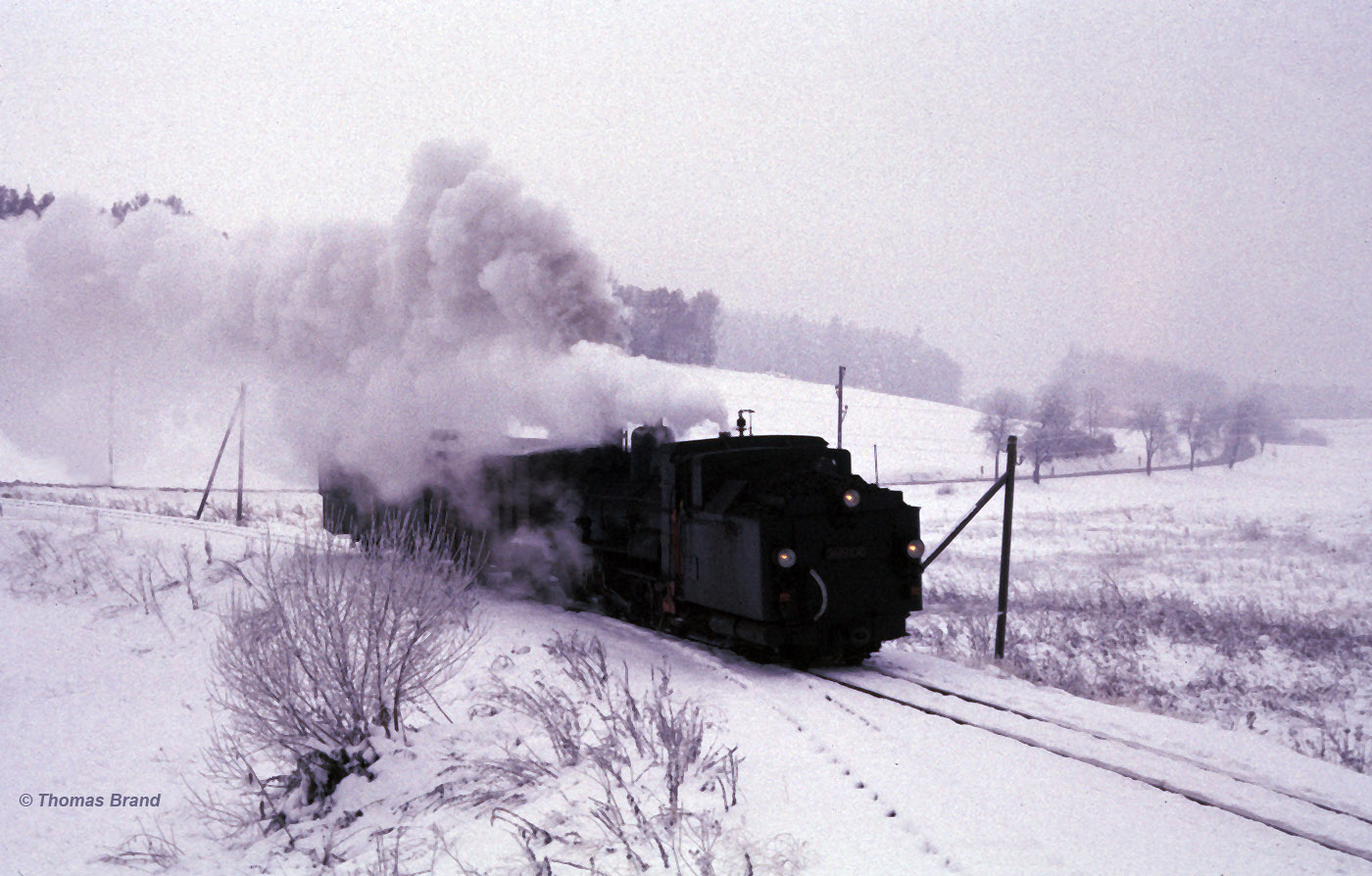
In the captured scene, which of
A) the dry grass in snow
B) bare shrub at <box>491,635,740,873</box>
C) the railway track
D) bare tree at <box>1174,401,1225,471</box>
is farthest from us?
bare tree at <box>1174,401,1225,471</box>

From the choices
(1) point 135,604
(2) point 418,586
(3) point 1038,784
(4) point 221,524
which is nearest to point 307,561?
(2) point 418,586

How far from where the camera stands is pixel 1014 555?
1000 inches

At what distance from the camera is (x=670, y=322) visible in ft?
240

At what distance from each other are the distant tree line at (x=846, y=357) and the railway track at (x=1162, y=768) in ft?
302

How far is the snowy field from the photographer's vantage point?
5.04 metres

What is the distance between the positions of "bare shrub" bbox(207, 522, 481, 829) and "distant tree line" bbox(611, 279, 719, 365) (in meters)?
59.6

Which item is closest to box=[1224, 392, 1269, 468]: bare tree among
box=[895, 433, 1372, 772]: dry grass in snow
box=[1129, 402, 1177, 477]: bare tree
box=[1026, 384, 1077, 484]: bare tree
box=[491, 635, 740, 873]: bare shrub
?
box=[1129, 402, 1177, 477]: bare tree

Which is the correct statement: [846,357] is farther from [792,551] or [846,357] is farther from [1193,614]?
[792,551]

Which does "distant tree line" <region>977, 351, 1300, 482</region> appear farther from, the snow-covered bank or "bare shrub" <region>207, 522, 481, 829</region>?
"bare shrub" <region>207, 522, 481, 829</region>

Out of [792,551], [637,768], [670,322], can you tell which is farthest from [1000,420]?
[637,768]

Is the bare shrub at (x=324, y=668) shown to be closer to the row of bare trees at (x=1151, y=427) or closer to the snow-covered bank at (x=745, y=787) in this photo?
the snow-covered bank at (x=745, y=787)

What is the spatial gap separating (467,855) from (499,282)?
10438 millimetres

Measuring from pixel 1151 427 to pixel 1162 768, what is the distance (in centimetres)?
5697

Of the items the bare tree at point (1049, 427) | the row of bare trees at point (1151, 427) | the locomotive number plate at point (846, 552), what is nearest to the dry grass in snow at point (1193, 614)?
the locomotive number plate at point (846, 552)
